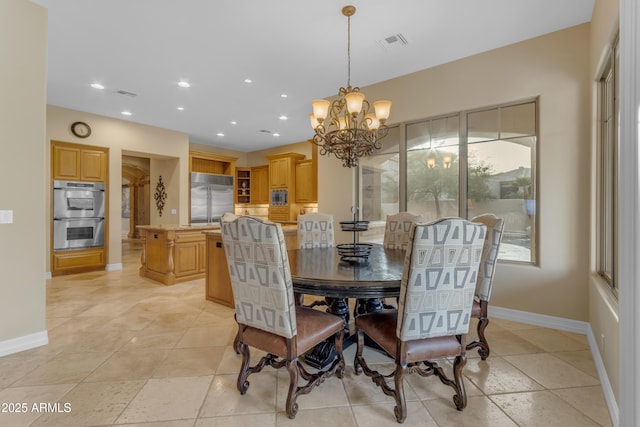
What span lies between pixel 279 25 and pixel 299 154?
4.55 m

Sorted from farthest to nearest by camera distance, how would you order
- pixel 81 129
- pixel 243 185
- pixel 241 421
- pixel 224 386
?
pixel 243 185
pixel 81 129
pixel 224 386
pixel 241 421

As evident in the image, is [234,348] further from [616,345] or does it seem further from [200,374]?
[616,345]

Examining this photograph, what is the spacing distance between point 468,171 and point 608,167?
1311mm

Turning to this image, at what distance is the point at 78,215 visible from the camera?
17.7 feet

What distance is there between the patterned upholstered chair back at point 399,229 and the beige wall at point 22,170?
3.30 metres

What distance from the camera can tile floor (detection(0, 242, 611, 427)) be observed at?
172 cm

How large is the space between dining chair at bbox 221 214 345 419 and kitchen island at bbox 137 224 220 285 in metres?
2.94

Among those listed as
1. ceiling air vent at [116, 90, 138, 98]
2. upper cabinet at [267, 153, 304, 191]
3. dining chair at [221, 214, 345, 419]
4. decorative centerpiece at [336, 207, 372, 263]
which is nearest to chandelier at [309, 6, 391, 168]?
decorative centerpiece at [336, 207, 372, 263]

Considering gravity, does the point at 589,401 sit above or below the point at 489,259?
below

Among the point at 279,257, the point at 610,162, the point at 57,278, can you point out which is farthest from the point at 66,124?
the point at 610,162

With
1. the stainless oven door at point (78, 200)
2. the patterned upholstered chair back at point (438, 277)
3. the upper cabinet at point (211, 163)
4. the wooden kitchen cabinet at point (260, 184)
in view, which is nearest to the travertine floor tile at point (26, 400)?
the patterned upholstered chair back at point (438, 277)

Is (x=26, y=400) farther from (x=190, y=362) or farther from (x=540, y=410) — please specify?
(x=540, y=410)

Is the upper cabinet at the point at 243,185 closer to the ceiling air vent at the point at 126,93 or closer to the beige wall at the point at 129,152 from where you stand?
the beige wall at the point at 129,152

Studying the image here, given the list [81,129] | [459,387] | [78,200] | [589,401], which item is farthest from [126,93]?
[589,401]
